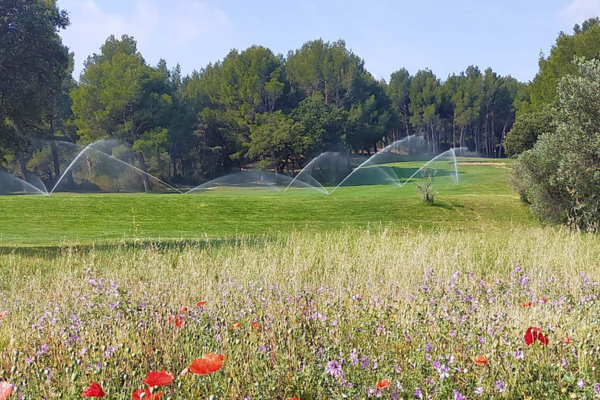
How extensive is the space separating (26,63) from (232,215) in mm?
10970

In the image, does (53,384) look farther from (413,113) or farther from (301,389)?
(413,113)

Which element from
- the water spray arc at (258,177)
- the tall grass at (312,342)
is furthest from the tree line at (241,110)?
the tall grass at (312,342)

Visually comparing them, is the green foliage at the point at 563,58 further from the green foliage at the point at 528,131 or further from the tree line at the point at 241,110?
the tree line at the point at 241,110

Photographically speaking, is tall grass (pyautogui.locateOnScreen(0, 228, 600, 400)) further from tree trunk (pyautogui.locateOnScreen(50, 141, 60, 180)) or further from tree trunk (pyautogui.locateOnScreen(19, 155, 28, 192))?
tree trunk (pyautogui.locateOnScreen(50, 141, 60, 180))

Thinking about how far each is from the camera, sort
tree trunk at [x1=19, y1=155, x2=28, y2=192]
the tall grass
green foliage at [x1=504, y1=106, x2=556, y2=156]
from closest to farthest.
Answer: the tall grass < green foliage at [x1=504, y1=106, x2=556, y2=156] < tree trunk at [x1=19, y1=155, x2=28, y2=192]

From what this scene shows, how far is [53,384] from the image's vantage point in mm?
3223

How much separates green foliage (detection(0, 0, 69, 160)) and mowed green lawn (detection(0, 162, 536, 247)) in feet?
11.8

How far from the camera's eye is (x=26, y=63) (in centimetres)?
1405

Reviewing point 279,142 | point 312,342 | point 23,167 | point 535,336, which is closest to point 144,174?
point 23,167

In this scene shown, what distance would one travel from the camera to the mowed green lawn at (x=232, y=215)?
18.8m

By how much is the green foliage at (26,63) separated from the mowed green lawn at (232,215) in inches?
142

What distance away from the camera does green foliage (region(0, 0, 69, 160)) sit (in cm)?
1375

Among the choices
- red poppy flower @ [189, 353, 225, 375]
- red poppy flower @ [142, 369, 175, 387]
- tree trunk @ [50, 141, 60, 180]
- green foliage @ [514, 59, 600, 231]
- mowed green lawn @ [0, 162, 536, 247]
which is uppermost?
tree trunk @ [50, 141, 60, 180]

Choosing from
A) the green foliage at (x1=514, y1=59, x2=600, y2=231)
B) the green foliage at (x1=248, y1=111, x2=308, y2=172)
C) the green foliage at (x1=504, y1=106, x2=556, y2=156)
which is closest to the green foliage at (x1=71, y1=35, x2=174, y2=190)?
the green foliage at (x1=248, y1=111, x2=308, y2=172)
